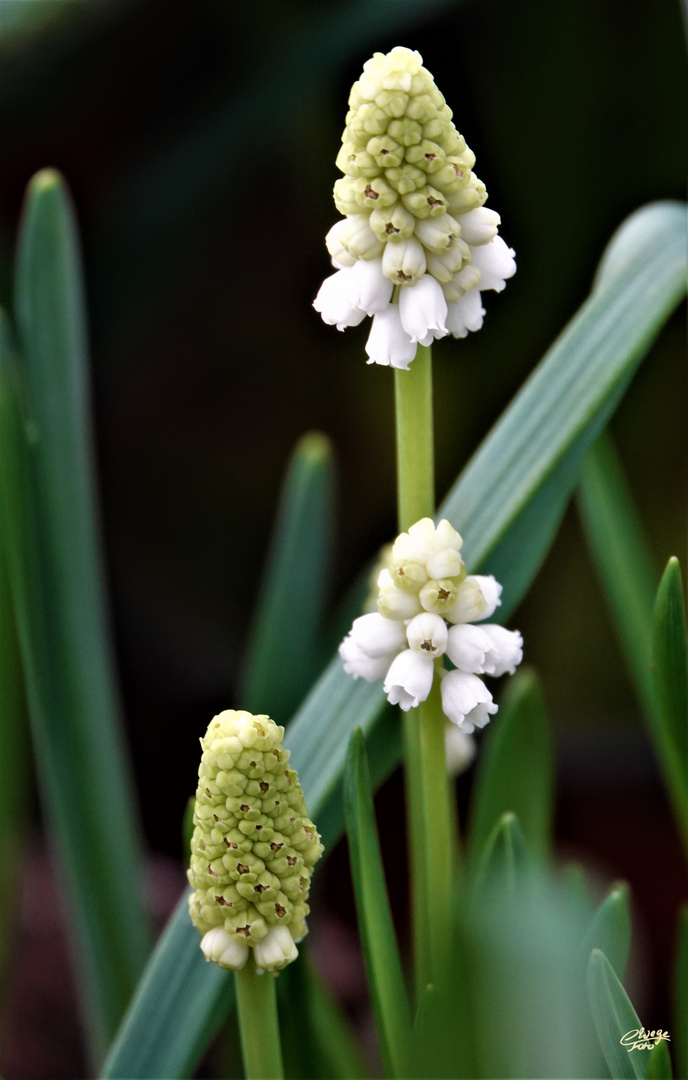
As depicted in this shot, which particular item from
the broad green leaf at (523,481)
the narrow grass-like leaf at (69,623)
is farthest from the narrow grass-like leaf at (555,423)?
the narrow grass-like leaf at (69,623)

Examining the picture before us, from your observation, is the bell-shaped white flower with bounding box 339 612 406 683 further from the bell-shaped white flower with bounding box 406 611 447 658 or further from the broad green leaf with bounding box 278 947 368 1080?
the broad green leaf with bounding box 278 947 368 1080

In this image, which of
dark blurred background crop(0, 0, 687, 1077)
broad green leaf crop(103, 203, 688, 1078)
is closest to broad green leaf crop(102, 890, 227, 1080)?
broad green leaf crop(103, 203, 688, 1078)

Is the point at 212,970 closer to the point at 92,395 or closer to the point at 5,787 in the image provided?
the point at 5,787

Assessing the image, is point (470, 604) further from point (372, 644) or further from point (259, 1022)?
point (259, 1022)

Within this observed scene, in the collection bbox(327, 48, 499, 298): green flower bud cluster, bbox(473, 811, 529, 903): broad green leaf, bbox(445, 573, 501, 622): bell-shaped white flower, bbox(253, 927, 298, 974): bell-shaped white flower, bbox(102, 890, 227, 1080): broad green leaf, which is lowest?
bbox(102, 890, 227, 1080): broad green leaf

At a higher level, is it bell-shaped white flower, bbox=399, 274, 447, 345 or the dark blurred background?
the dark blurred background

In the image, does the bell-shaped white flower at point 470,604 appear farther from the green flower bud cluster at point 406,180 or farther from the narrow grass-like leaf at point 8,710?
the narrow grass-like leaf at point 8,710

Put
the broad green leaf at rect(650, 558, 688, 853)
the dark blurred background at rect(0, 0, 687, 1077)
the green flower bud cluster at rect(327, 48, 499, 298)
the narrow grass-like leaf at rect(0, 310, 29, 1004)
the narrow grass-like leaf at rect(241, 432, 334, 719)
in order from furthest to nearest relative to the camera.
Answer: the dark blurred background at rect(0, 0, 687, 1077), the narrow grass-like leaf at rect(241, 432, 334, 719), the narrow grass-like leaf at rect(0, 310, 29, 1004), the broad green leaf at rect(650, 558, 688, 853), the green flower bud cluster at rect(327, 48, 499, 298)
